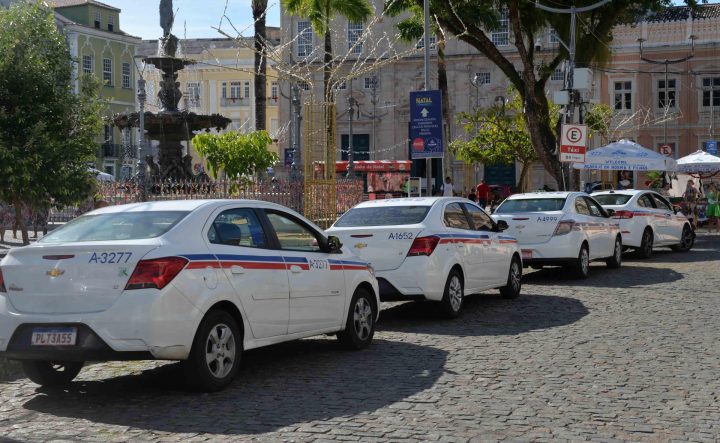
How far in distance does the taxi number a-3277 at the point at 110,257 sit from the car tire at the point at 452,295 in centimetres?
568

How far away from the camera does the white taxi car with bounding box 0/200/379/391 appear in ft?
25.3

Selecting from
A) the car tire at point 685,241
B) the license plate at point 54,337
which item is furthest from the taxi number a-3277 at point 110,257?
the car tire at point 685,241

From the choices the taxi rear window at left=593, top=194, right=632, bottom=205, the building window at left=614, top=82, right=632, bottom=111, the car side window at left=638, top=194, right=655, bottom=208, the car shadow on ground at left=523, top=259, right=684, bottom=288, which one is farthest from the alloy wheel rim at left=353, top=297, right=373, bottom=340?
the building window at left=614, top=82, right=632, bottom=111

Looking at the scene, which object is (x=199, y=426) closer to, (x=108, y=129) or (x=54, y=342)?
(x=54, y=342)

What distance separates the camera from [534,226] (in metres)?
18.0

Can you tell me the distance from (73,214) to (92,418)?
24.7m

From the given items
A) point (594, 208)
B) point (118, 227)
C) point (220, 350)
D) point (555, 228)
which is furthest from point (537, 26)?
point (220, 350)

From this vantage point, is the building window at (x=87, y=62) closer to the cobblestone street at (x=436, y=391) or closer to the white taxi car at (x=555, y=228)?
the white taxi car at (x=555, y=228)

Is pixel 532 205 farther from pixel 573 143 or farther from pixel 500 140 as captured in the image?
pixel 500 140

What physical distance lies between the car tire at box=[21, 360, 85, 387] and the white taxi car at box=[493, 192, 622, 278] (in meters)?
9.69

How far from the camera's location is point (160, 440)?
22.3 ft

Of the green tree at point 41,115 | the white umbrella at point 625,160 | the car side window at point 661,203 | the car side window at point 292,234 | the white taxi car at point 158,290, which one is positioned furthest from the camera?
the white umbrella at point 625,160

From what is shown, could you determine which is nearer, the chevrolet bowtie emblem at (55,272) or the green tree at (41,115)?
the chevrolet bowtie emblem at (55,272)

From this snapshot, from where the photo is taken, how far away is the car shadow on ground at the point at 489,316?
1224 cm
